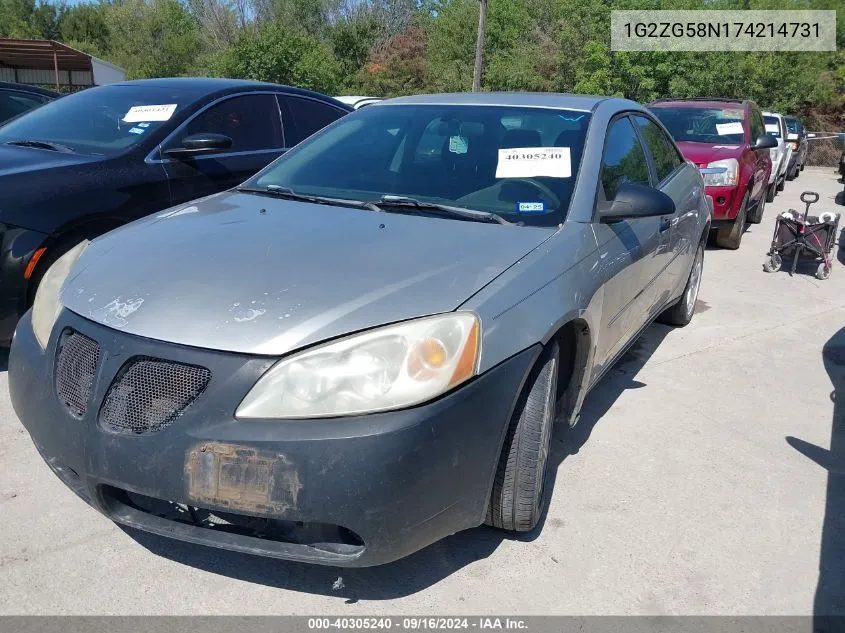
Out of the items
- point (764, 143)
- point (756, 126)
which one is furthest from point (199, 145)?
point (756, 126)

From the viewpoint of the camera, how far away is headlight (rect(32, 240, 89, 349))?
256 centimetres

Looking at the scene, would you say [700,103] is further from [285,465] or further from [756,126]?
[285,465]

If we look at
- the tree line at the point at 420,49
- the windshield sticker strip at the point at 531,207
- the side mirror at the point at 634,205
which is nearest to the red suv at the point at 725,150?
the side mirror at the point at 634,205

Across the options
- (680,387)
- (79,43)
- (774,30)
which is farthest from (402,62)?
(680,387)

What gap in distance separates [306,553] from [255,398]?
1.57 ft

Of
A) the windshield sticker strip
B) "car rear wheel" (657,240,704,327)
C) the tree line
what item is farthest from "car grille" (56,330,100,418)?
the tree line

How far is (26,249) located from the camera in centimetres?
393

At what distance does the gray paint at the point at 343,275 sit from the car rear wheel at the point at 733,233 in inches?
231

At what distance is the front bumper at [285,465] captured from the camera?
6.86ft

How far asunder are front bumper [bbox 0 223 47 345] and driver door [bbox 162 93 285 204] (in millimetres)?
1017

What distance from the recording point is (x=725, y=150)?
8734mm

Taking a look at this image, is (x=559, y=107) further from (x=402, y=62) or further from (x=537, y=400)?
(x=402, y=62)

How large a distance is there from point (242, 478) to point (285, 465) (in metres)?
0.13

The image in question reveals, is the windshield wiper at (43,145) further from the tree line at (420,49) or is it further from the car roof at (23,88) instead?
the tree line at (420,49)
